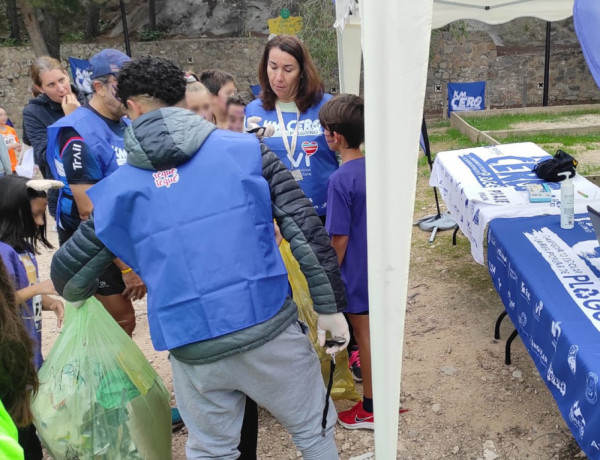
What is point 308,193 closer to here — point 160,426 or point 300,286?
point 300,286

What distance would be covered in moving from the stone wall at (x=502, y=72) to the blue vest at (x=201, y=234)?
14876mm

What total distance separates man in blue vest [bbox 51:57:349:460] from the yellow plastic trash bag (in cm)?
78

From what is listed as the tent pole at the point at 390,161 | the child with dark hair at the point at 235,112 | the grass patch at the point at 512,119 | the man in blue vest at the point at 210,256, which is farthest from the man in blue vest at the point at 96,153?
the grass patch at the point at 512,119

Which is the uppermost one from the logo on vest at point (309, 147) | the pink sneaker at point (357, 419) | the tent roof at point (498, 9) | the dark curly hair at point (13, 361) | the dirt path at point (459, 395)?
the tent roof at point (498, 9)

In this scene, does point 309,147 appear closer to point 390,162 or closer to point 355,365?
point 355,365

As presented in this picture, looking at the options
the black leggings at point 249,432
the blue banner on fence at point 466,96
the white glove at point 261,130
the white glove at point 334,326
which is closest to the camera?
the white glove at point 334,326

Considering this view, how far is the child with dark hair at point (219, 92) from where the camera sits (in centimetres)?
299

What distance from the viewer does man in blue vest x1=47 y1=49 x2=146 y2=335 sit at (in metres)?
2.46

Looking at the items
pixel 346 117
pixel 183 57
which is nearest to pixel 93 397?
pixel 346 117

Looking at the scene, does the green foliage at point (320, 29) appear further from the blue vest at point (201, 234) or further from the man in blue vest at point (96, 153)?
the blue vest at point (201, 234)

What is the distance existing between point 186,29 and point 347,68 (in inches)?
706

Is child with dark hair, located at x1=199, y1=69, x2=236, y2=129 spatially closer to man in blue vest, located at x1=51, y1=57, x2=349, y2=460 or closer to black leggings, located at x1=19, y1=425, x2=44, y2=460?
man in blue vest, located at x1=51, y1=57, x2=349, y2=460

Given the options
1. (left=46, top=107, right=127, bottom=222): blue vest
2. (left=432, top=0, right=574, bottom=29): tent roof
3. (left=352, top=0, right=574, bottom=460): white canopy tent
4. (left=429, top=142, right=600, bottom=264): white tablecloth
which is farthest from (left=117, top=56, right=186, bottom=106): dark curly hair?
(left=432, top=0, right=574, bottom=29): tent roof

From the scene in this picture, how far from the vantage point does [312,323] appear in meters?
2.71
